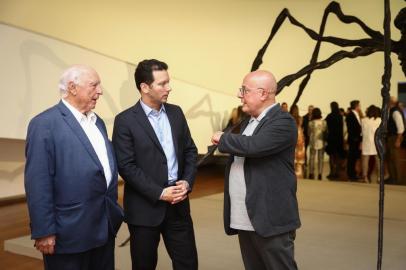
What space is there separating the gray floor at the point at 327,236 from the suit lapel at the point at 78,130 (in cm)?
122

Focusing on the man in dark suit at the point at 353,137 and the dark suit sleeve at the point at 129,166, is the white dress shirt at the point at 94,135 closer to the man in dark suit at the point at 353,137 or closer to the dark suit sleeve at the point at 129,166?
the dark suit sleeve at the point at 129,166

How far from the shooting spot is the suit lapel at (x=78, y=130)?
1.59 metres

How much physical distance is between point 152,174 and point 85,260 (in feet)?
1.39

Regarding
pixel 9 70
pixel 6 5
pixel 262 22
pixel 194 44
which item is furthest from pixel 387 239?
pixel 262 22

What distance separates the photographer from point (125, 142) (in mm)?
1830

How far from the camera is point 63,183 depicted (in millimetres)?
1558

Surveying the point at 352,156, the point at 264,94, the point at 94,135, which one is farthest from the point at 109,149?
the point at 352,156

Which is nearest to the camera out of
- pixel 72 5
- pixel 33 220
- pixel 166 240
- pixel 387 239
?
pixel 33 220

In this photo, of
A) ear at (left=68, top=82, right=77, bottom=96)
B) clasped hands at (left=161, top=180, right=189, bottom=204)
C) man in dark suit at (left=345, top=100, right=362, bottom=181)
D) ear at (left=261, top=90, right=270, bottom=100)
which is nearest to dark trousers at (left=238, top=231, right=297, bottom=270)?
clasped hands at (left=161, top=180, right=189, bottom=204)

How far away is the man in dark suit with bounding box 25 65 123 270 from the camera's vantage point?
151 centimetres

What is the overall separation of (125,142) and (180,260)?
0.57 metres

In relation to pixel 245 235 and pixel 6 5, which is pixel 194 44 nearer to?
pixel 6 5

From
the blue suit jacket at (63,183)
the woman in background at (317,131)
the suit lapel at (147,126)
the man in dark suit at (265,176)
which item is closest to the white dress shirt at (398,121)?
the woman in background at (317,131)

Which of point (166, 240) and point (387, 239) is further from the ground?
point (166, 240)
